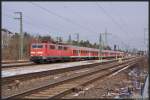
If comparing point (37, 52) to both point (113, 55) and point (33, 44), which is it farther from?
point (113, 55)

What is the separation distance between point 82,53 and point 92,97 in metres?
52.3

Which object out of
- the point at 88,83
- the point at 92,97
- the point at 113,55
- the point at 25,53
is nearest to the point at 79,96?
the point at 92,97

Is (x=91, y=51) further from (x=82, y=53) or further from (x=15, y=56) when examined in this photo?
(x=15, y=56)

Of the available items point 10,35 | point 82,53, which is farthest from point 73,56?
point 10,35

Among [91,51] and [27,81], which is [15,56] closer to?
[91,51]

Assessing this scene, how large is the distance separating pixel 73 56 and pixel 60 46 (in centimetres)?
961

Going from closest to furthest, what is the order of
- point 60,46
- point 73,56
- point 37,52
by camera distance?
point 37,52 → point 60,46 → point 73,56

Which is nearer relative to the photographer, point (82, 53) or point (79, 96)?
point (79, 96)

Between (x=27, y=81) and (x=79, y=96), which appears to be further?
(x=27, y=81)

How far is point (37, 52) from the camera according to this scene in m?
43.3

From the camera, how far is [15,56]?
62844mm

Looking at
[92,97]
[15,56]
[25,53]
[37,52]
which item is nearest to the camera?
[92,97]

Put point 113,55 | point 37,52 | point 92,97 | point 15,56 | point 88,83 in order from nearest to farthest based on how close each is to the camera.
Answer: point 92,97 → point 88,83 → point 37,52 → point 15,56 → point 113,55

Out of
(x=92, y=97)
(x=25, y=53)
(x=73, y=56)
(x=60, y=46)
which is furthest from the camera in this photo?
(x=25, y=53)
